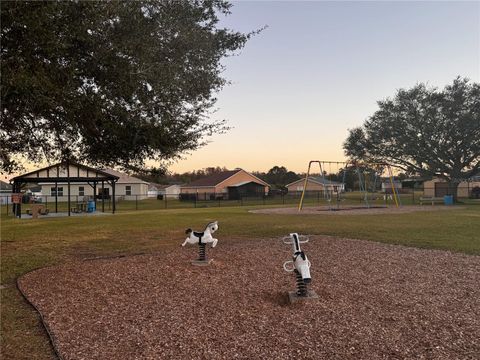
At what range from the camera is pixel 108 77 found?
23.3ft

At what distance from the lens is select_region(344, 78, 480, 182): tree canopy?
121 feet

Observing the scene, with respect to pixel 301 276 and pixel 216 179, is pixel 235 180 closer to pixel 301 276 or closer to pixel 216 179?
pixel 216 179

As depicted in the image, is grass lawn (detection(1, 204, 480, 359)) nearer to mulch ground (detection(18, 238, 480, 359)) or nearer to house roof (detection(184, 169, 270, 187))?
mulch ground (detection(18, 238, 480, 359))

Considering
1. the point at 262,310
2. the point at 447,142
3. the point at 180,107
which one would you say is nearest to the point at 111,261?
the point at 180,107

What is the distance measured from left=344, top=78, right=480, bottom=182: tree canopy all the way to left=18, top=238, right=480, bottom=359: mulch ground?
32083 millimetres

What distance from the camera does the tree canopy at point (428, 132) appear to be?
3681cm

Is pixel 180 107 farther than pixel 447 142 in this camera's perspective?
No

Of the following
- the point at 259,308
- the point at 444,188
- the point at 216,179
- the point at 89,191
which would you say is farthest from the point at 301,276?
the point at 216,179

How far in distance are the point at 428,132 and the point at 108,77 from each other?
36.1 meters

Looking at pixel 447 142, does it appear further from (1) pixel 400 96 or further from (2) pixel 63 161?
(2) pixel 63 161

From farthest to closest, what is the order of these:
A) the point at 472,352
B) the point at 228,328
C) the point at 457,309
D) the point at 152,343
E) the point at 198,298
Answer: the point at 198,298
the point at 457,309
the point at 228,328
the point at 152,343
the point at 472,352

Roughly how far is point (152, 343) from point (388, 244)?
→ 769 cm

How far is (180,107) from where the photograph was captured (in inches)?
346

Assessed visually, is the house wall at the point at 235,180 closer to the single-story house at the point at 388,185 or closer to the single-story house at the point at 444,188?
the single-story house at the point at 388,185
